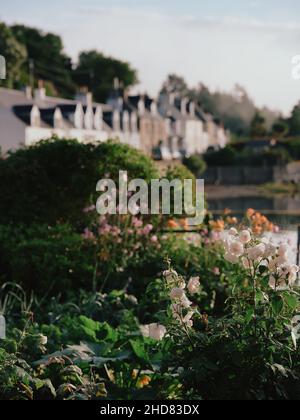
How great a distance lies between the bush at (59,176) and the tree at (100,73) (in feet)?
131

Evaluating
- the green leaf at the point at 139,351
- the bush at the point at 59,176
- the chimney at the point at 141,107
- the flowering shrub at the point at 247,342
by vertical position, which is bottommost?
the green leaf at the point at 139,351

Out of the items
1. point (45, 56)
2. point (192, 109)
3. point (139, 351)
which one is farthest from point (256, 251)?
point (192, 109)

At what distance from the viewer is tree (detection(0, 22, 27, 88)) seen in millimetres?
36719

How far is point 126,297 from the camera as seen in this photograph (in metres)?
7.42

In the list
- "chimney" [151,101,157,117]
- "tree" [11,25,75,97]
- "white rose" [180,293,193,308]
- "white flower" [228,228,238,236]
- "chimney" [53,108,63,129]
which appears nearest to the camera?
"white rose" [180,293,193,308]

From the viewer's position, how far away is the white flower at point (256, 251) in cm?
411

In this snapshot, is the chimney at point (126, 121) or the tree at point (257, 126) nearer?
the chimney at point (126, 121)

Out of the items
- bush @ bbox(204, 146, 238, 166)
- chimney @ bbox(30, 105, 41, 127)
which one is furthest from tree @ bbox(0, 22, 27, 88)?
bush @ bbox(204, 146, 238, 166)

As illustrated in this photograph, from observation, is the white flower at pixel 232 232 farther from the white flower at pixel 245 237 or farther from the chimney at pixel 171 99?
the chimney at pixel 171 99

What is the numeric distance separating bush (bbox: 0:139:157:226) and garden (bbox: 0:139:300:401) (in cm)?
2

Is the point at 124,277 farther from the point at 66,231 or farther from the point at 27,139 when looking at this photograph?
the point at 27,139

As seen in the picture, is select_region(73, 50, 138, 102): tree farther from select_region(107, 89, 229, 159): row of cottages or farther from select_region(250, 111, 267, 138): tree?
select_region(250, 111, 267, 138): tree

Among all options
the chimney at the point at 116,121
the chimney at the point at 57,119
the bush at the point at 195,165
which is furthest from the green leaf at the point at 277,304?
the bush at the point at 195,165

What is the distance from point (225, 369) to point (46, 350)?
199 cm
